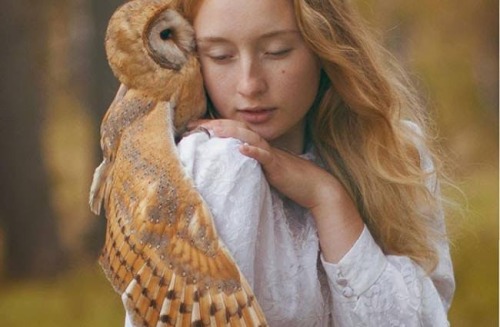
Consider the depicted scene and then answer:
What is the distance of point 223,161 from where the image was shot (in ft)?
4.30

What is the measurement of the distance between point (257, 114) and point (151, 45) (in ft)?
0.57

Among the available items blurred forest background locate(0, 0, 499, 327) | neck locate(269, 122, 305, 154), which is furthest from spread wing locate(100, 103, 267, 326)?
blurred forest background locate(0, 0, 499, 327)

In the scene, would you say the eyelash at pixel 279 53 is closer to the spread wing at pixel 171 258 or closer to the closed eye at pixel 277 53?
the closed eye at pixel 277 53

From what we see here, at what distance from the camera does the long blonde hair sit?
1.47 meters

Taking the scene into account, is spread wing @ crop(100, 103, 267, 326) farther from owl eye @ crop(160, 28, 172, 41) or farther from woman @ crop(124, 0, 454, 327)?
owl eye @ crop(160, 28, 172, 41)

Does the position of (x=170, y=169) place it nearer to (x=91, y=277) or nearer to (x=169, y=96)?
(x=169, y=96)

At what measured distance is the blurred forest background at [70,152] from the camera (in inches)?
120

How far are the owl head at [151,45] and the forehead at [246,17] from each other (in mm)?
38

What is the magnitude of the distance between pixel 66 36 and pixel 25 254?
68 centimetres

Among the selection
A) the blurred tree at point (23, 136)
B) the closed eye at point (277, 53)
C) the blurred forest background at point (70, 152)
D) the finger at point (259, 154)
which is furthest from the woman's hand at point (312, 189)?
the blurred tree at point (23, 136)

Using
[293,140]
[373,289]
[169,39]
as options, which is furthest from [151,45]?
[373,289]

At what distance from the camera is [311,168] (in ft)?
4.72

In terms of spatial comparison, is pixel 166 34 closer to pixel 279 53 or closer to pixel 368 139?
pixel 279 53

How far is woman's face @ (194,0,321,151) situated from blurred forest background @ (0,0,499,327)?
62.7 inches
